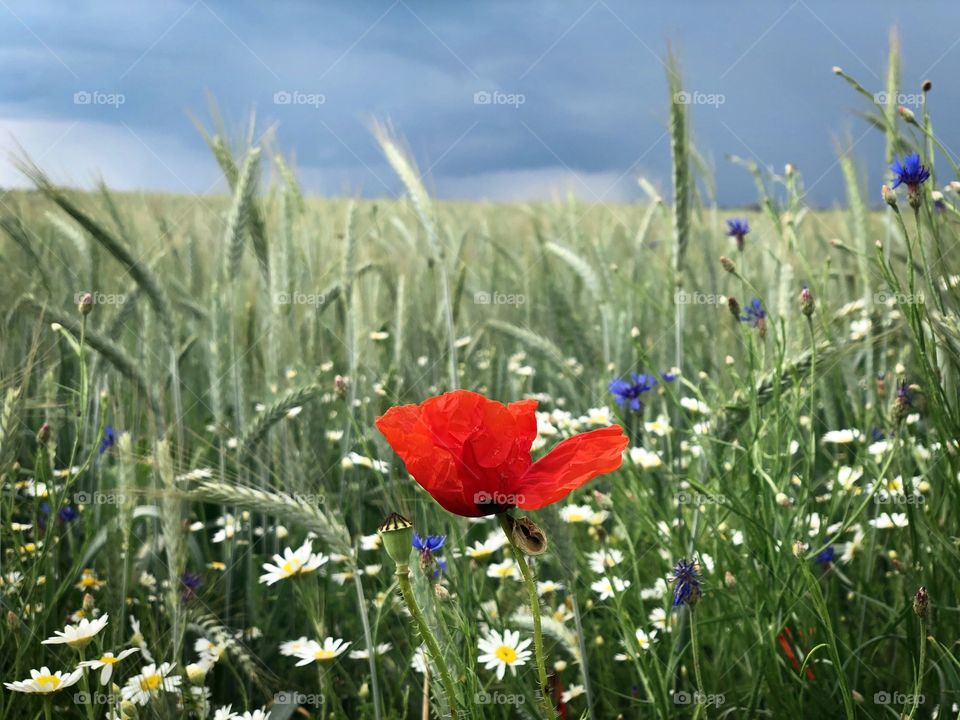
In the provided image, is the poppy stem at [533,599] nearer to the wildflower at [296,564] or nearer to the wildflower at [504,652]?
the wildflower at [504,652]

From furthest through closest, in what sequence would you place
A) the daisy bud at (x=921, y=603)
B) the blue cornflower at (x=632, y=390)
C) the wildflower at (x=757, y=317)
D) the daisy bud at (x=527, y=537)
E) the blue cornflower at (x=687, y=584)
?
the blue cornflower at (x=632, y=390), the wildflower at (x=757, y=317), the blue cornflower at (x=687, y=584), the daisy bud at (x=921, y=603), the daisy bud at (x=527, y=537)

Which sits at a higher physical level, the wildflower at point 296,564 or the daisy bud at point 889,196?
the daisy bud at point 889,196

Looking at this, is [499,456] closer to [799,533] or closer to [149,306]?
[799,533]

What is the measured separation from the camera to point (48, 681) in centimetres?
134

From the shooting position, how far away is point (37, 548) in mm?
1657

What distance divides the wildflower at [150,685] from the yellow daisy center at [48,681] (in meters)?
0.10

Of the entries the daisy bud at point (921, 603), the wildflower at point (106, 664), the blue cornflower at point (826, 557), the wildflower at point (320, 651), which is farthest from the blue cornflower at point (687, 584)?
the wildflower at point (106, 664)

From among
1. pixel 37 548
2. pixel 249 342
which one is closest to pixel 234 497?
pixel 37 548

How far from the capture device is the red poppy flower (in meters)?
0.90

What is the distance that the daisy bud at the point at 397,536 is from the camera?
0.86m

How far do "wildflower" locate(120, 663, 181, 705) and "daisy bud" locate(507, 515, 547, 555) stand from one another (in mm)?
629

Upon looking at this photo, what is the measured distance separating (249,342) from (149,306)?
263 millimetres

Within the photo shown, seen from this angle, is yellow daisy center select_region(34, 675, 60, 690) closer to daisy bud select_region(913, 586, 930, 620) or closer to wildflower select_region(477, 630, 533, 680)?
wildflower select_region(477, 630, 533, 680)

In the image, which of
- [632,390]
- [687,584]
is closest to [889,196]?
[687,584]
